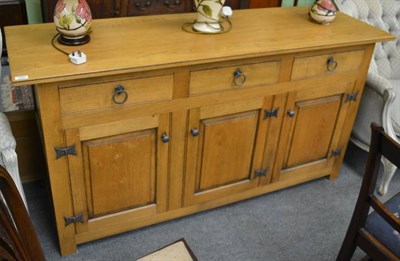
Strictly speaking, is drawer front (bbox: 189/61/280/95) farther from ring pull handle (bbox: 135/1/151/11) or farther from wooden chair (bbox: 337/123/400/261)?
ring pull handle (bbox: 135/1/151/11)

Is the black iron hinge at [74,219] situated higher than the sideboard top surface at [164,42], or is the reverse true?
the sideboard top surface at [164,42]

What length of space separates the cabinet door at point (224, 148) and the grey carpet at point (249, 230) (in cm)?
13

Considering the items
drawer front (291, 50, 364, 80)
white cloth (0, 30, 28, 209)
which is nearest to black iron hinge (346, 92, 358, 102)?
drawer front (291, 50, 364, 80)

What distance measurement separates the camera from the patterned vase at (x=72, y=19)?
1417 mm

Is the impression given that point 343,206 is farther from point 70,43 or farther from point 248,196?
point 70,43

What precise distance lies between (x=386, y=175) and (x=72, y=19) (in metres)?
1.64

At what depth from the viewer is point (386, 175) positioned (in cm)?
212

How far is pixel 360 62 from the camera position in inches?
75.8

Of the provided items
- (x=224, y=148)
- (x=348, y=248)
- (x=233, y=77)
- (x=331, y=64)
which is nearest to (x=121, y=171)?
(x=224, y=148)

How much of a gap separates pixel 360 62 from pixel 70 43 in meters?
1.26

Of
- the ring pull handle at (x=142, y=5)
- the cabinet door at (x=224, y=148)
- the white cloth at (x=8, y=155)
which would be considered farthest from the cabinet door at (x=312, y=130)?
the white cloth at (x=8, y=155)

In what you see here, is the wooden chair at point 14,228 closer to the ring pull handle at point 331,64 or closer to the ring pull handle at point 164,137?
the ring pull handle at point 164,137

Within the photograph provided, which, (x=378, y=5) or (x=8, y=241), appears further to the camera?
(x=378, y=5)

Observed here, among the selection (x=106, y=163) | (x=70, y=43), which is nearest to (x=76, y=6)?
(x=70, y=43)
